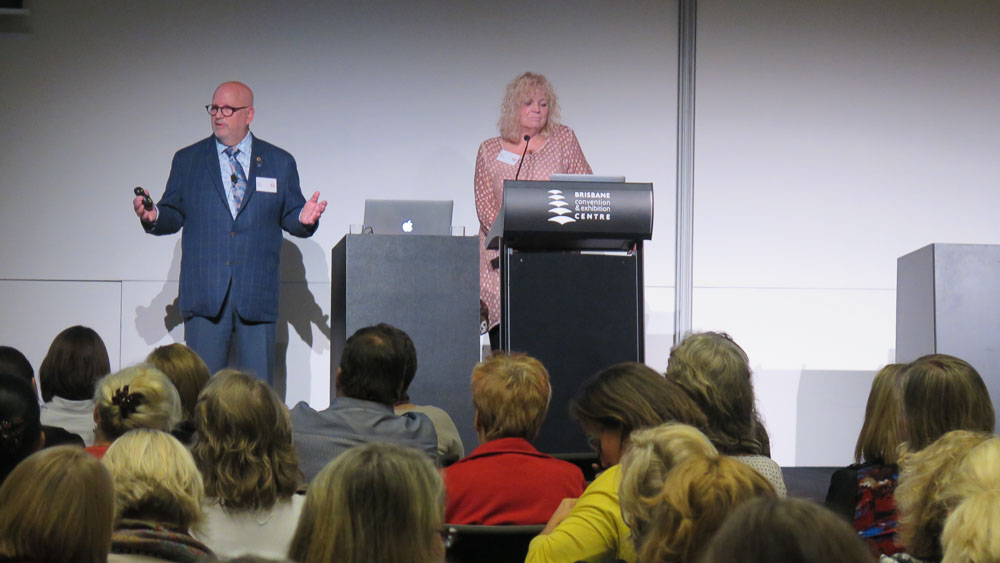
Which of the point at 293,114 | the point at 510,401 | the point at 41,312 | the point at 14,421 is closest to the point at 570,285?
the point at 510,401

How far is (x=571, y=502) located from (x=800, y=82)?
203 inches

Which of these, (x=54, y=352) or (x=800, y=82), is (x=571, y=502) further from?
(x=800, y=82)

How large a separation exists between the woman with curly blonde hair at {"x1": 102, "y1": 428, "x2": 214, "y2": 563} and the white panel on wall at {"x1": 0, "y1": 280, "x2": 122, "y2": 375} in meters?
4.67

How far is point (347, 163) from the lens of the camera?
257 inches

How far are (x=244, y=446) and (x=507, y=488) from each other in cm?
59

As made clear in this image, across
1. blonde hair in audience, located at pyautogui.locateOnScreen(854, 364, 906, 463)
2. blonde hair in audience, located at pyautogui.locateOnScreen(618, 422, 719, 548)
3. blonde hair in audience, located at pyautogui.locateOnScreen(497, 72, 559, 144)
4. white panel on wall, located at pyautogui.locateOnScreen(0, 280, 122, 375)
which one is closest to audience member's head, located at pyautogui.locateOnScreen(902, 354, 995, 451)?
blonde hair in audience, located at pyautogui.locateOnScreen(854, 364, 906, 463)

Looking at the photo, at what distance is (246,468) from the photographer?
7.72 feet

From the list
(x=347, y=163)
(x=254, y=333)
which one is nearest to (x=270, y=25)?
(x=347, y=163)

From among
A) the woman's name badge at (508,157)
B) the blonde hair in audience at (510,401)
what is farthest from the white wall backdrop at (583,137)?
the blonde hair in audience at (510,401)

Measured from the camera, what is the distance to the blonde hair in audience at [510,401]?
2.72m

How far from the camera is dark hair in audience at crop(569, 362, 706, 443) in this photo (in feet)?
8.13

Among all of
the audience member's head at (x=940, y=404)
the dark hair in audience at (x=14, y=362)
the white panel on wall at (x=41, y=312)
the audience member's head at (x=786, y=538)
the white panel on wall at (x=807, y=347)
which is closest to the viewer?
the audience member's head at (x=786, y=538)

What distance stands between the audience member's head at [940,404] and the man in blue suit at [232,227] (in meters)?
2.96

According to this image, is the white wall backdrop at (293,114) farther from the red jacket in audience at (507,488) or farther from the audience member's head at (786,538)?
the audience member's head at (786,538)
